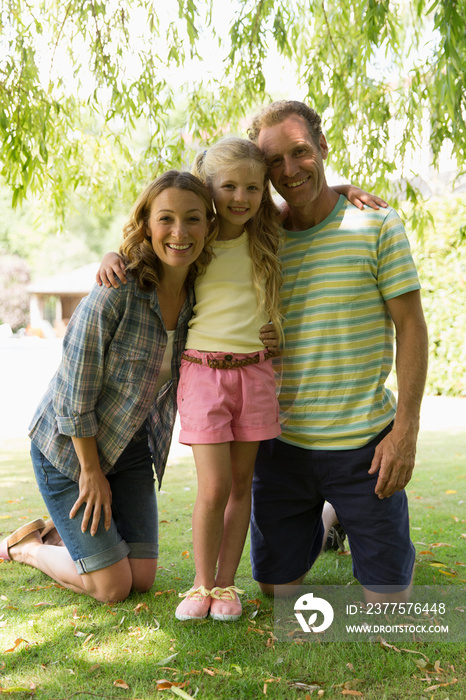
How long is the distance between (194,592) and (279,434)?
67 cm

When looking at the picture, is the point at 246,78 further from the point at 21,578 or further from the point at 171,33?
the point at 21,578

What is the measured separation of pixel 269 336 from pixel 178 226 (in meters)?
0.54

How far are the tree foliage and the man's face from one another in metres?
1.16

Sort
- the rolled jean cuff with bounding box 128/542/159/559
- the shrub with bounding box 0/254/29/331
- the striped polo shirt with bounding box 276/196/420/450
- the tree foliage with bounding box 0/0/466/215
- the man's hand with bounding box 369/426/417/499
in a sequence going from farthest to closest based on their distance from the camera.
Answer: the shrub with bounding box 0/254/29/331
the tree foliage with bounding box 0/0/466/215
the rolled jean cuff with bounding box 128/542/159/559
the striped polo shirt with bounding box 276/196/420/450
the man's hand with bounding box 369/426/417/499

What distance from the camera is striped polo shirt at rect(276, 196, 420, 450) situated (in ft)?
8.59

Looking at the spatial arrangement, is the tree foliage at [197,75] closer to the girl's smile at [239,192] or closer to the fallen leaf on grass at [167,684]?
the girl's smile at [239,192]

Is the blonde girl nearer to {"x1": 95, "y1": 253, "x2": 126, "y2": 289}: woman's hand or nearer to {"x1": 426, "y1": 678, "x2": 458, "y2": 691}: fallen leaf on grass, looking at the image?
{"x1": 95, "y1": 253, "x2": 126, "y2": 289}: woman's hand

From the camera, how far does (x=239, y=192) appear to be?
2615mm

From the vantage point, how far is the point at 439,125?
13.5 ft

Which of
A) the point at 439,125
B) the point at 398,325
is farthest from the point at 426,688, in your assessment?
the point at 439,125

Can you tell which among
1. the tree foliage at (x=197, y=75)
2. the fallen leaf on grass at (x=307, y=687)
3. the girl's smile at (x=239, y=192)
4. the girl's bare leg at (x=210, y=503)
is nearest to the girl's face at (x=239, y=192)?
the girl's smile at (x=239, y=192)

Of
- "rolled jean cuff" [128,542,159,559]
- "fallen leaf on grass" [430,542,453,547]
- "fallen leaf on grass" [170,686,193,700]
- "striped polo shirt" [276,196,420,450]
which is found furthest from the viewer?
"fallen leaf on grass" [430,542,453,547]

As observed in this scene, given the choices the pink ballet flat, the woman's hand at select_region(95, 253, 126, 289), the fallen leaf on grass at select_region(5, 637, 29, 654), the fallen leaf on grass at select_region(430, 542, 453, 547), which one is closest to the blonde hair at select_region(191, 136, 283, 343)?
the woman's hand at select_region(95, 253, 126, 289)

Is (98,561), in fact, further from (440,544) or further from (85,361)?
(440,544)
